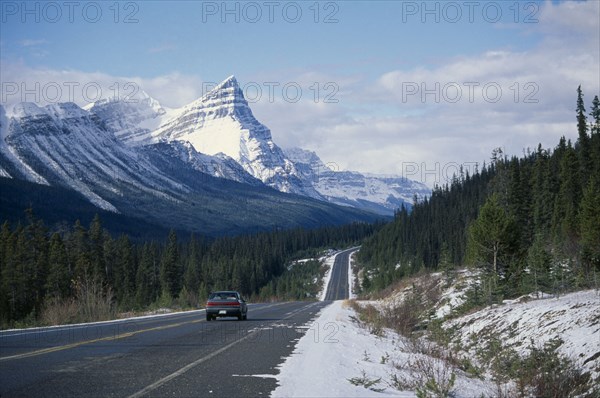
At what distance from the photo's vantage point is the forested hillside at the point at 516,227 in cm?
3098

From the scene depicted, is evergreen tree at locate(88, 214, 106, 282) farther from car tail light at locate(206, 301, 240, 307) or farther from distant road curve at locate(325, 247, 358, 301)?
car tail light at locate(206, 301, 240, 307)

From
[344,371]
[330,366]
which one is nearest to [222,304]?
[330,366]

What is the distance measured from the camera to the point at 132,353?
1395 cm

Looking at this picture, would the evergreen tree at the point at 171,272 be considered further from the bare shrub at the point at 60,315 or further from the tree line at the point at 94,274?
the bare shrub at the point at 60,315

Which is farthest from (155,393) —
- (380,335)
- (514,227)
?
(514,227)

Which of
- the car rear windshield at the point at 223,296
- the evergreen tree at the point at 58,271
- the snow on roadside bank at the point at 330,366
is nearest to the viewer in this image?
the snow on roadside bank at the point at 330,366

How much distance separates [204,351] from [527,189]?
8441 centimetres

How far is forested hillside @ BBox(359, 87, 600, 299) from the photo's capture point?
31.0 meters

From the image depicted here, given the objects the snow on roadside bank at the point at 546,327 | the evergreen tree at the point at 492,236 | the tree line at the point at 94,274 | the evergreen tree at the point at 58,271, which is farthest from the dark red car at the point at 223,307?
the evergreen tree at the point at 58,271

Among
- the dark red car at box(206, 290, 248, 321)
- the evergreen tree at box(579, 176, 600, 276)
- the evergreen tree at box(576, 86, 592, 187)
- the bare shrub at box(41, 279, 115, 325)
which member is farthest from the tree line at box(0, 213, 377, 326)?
the evergreen tree at box(576, 86, 592, 187)

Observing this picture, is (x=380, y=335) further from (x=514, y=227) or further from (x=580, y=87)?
(x=580, y=87)

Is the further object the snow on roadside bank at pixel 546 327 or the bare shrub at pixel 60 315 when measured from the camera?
the bare shrub at pixel 60 315

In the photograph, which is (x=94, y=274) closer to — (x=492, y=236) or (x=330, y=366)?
(x=492, y=236)

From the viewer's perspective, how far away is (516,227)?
120 feet
